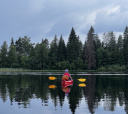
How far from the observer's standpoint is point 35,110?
765 inches

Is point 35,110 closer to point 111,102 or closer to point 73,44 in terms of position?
point 111,102

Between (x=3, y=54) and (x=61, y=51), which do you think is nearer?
(x=61, y=51)

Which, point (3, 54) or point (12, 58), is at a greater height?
point (3, 54)

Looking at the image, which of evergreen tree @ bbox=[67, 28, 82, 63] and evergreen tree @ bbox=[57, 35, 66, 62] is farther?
evergreen tree @ bbox=[57, 35, 66, 62]

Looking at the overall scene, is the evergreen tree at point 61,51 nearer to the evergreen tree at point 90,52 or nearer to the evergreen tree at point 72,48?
the evergreen tree at point 72,48

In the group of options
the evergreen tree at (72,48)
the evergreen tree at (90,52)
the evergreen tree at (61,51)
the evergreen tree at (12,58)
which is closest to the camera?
the evergreen tree at (90,52)

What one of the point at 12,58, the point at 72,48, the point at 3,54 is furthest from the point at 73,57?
the point at 3,54

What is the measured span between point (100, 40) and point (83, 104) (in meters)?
123

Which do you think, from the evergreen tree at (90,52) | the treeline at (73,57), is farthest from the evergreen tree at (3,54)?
the evergreen tree at (90,52)

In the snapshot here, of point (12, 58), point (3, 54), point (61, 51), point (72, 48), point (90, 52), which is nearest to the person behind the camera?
point (90, 52)

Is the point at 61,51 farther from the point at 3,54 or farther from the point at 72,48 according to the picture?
the point at 3,54

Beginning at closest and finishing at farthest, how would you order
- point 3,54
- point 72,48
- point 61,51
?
point 72,48, point 61,51, point 3,54

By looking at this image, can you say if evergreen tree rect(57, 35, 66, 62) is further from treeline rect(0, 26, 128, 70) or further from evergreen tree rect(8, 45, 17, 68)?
evergreen tree rect(8, 45, 17, 68)

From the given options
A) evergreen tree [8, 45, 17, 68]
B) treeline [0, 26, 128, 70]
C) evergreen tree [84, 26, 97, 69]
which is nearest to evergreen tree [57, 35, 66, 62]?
treeline [0, 26, 128, 70]
